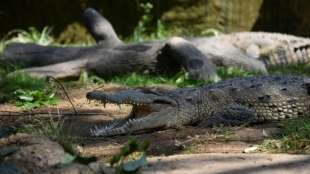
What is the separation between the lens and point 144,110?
5645mm

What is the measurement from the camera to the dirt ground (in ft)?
15.8

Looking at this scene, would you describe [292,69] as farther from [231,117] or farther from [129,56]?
[231,117]

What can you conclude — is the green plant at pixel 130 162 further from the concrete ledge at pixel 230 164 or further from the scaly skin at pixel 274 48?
the scaly skin at pixel 274 48

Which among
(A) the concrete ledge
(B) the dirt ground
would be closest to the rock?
(A) the concrete ledge

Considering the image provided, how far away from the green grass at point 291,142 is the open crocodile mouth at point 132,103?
101 centimetres

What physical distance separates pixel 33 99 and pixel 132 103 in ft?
5.40

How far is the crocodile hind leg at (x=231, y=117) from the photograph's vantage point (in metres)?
5.69

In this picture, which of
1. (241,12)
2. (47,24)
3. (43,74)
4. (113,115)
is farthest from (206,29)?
(113,115)

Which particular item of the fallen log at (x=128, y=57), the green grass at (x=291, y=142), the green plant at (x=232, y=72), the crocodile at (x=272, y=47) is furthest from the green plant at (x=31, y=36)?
the green grass at (x=291, y=142)

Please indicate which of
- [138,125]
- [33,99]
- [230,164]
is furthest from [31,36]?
[230,164]

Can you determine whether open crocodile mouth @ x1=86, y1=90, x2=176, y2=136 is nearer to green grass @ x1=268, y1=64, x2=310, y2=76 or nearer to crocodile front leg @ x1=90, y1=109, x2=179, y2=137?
crocodile front leg @ x1=90, y1=109, x2=179, y2=137

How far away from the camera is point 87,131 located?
5516 mm

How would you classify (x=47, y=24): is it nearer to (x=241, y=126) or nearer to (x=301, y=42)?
(x=301, y=42)

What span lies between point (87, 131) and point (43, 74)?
315 cm
